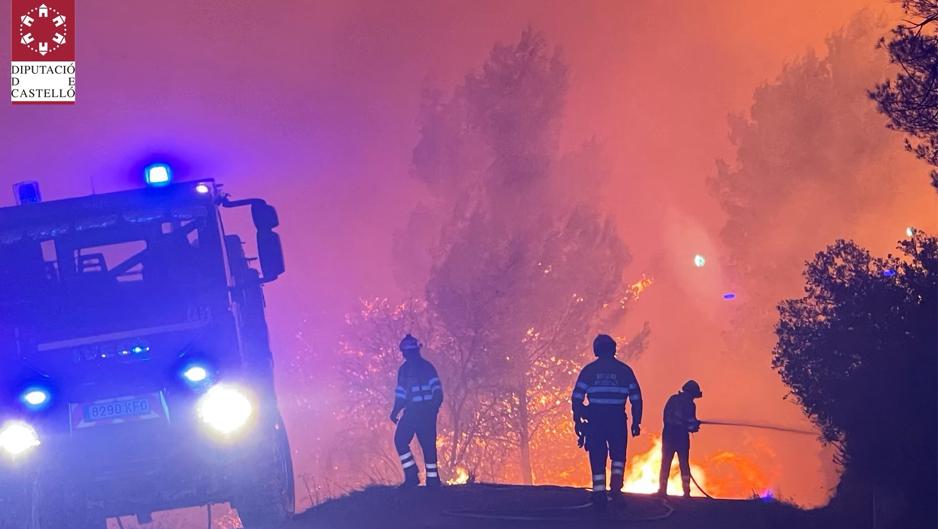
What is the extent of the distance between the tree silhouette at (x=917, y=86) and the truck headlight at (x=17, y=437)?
9.14 meters

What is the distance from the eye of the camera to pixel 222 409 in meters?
8.76

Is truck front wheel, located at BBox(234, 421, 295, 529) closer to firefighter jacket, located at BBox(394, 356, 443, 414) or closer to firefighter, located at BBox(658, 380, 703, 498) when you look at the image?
firefighter jacket, located at BBox(394, 356, 443, 414)

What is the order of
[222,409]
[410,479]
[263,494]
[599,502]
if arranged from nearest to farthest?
[222,409], [263,494], [599,502], [410,479]

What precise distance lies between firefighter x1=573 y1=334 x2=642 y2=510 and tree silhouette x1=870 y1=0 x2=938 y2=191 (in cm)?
389

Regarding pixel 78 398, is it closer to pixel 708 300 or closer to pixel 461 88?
pixel 461 88

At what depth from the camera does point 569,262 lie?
28656mm

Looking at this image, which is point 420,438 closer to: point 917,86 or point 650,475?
point 917,86

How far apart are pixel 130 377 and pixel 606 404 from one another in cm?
498

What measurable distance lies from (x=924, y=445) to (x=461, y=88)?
24.6 meters

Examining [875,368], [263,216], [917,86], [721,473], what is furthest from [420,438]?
[721,473]

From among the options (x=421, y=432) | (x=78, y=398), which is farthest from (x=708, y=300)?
(x=78, y=398)

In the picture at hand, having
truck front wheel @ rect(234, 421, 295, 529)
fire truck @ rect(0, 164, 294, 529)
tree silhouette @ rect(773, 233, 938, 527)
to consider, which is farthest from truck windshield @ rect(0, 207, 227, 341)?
tree silhouette @ rect(773, 233, 938, 527)

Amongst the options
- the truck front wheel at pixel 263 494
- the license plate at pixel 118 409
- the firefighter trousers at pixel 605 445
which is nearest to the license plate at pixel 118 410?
the license plate at pixel 118 409

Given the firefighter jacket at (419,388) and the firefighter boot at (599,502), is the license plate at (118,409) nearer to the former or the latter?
the firefighter jacket at (419,388)
